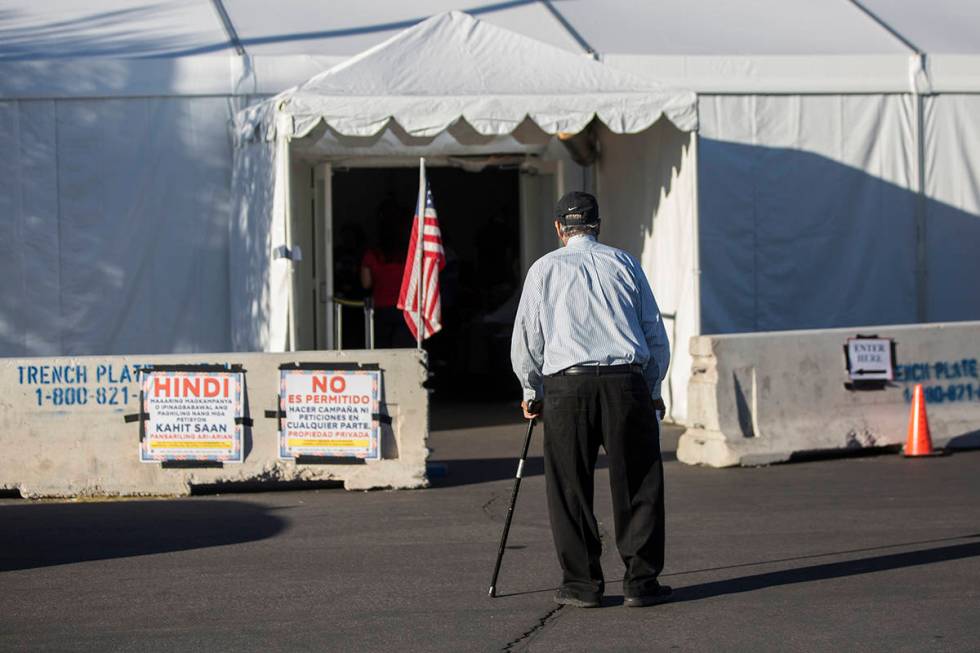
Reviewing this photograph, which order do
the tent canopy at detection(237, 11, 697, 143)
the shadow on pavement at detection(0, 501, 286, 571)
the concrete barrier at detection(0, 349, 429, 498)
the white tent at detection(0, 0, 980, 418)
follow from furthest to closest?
the white tent at detection(0, 0, 980, 418), the tent canopy at detection(237, 11, 697, 143), the concrete barrier at detection(0, 349, 429, 498), the shadow on pavement at detection(0, 501, 286, 571)

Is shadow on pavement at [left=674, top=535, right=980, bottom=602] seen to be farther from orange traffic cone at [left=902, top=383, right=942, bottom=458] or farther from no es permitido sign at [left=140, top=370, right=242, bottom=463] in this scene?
no es permitido sign at [left=140, top=370, right=242, bottom=463]

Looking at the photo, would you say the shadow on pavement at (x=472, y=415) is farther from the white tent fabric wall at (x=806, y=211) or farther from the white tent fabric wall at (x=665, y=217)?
the white tent fabric wall at (x=806, y=211)

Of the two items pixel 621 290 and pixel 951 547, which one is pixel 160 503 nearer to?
pixel 621 290

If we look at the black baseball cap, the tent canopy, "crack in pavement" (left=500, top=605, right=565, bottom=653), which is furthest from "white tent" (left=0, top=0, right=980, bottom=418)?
"crack in pavement" (left=500, top=605, right=565, bottom=653)

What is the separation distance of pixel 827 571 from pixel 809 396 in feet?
14.1

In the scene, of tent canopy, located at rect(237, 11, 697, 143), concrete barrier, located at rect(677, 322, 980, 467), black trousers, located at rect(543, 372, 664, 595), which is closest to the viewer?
black trousers, located at rect(543, 372, 664, 595)

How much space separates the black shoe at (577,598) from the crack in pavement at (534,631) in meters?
0.05

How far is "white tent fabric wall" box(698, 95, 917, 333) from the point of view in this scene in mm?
14727

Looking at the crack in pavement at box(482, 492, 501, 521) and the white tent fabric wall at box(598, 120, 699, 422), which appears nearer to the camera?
the crack in pavement at box(482, 492, 501, 521)

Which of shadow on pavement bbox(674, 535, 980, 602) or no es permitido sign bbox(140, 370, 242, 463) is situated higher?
no es permitido sign bbox(140, 370, 242, 463)

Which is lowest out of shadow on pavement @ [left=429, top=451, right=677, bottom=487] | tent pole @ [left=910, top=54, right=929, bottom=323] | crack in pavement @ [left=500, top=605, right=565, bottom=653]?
crack in pavement @ [left=500, top=605, right=565, bottom=653]

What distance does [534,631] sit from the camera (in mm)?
6109

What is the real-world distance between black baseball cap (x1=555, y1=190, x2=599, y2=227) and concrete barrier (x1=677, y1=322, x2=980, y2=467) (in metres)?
4.64

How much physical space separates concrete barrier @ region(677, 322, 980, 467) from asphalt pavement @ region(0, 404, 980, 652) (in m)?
0.37
